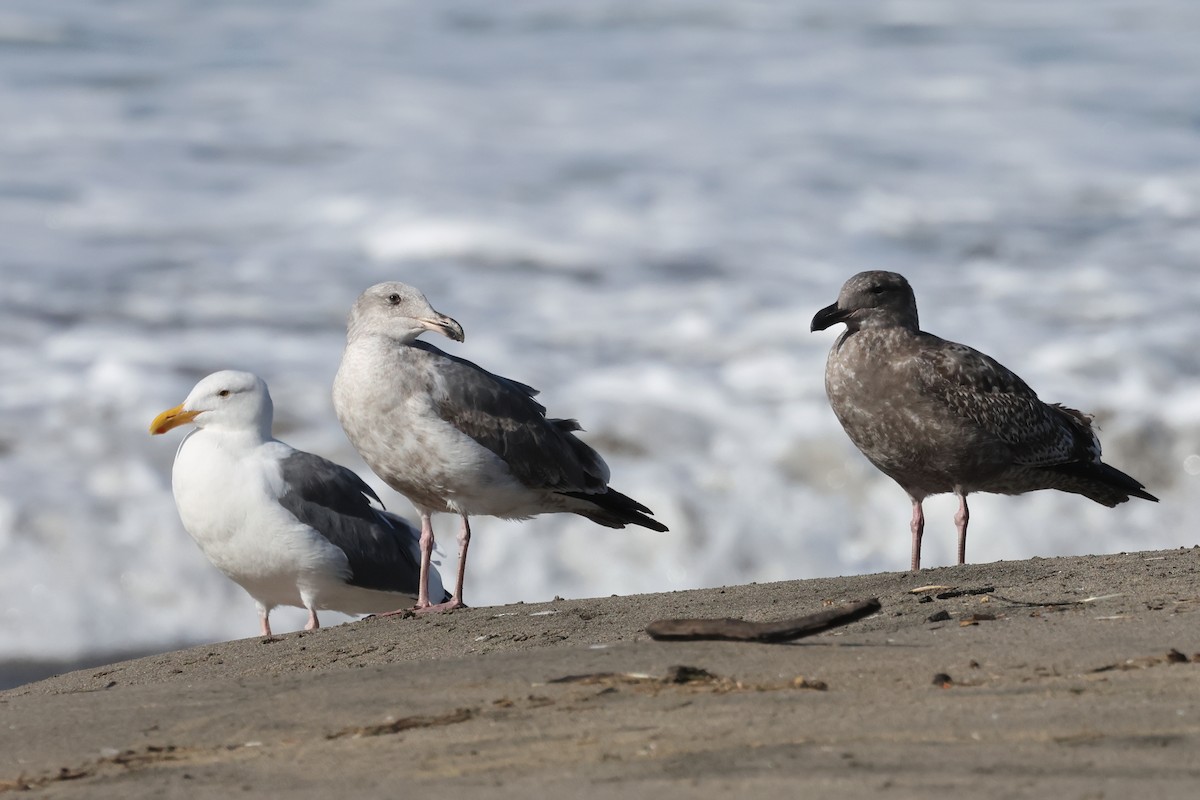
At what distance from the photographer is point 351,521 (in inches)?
273

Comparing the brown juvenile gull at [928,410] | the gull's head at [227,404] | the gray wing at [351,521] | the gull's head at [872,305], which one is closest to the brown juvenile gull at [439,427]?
the gray wing at [351,521]

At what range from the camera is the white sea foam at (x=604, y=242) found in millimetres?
9977

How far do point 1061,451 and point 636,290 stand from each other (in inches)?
268

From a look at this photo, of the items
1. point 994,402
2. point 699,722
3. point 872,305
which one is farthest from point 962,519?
point 699,722

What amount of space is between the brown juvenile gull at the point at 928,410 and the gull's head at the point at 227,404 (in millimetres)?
2412

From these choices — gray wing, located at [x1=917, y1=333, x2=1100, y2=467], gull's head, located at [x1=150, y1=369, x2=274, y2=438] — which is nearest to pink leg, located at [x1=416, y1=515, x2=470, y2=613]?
gull's head, located at [x1=150, y1=369, x2=274, y2=438]

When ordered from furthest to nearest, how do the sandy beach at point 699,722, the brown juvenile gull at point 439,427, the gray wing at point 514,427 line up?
the gray wing at point 514,427 < the brown juvenile gull at point 439,427 < the sandy beach at point 699,722

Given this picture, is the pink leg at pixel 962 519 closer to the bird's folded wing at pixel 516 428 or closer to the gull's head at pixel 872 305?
the gull's head at pixel 872 305

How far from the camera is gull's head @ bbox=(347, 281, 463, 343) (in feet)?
21.8

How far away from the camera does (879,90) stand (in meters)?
19.7

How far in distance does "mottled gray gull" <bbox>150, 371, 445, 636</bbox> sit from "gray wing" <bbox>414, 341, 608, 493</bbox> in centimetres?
75

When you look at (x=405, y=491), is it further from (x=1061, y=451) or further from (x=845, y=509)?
(x=845, y=509)

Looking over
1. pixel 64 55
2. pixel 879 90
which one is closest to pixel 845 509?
pixel 879 90

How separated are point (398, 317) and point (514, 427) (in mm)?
643
